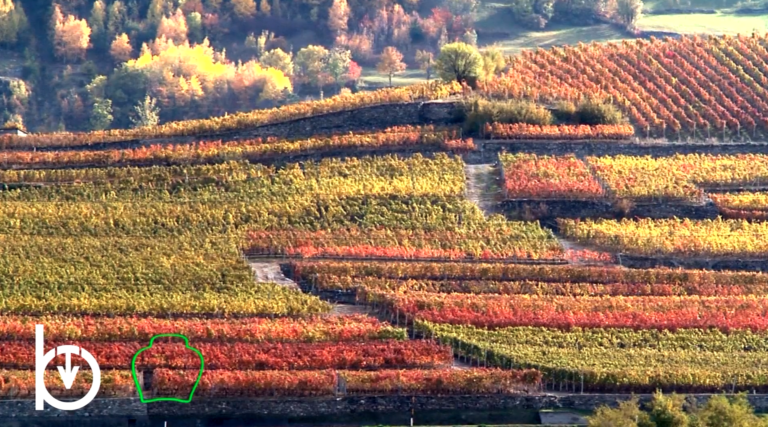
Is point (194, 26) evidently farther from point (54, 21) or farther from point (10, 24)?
point (10, 24)

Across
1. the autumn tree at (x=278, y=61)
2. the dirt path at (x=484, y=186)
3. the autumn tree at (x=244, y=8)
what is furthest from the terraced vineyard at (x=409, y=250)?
the autumn tree at (x=244, y=8)

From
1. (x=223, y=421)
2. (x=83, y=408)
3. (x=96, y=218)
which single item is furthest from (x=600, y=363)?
(x=96, y=218)

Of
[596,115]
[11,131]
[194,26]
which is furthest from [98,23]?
[596,115]

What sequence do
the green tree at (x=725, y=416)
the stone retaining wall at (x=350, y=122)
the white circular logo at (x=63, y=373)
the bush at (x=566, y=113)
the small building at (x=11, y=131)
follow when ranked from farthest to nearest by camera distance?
the small building at (x=11, y=131)
the bush at (x=566, y=113)
the stone retaining wall at (x=350, y=122)
the white circular logo at (x=63, y=373)
the green tree at (x=725, y=416)

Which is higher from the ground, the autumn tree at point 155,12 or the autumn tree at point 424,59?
the autumn tree at point 155,12

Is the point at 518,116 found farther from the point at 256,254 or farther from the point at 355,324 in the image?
the point at 355,324

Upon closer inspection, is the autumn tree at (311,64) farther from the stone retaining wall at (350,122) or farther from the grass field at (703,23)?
the stone retaining wall at (350,122)
